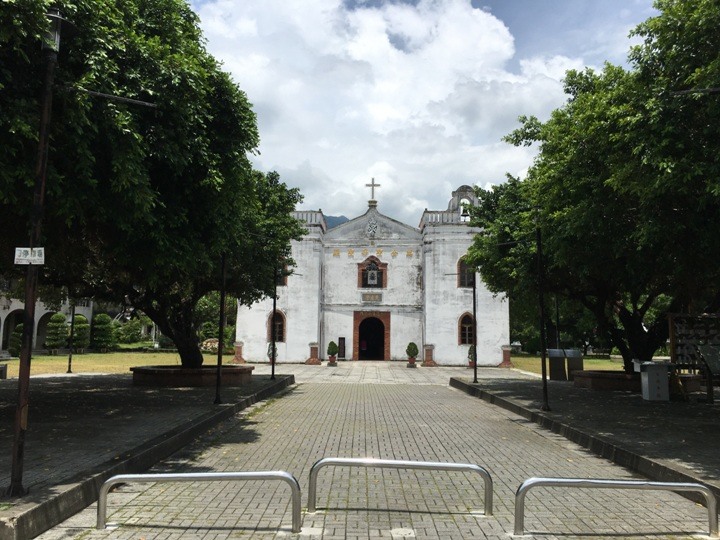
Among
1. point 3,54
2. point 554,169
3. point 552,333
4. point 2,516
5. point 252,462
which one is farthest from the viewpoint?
point 552,333

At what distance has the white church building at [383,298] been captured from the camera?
3756 centimetres

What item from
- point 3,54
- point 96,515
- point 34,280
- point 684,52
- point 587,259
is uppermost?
point 684,52

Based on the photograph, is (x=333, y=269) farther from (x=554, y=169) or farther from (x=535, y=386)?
(x=554, y=169)

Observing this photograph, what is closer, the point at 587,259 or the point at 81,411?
the point at 81,411

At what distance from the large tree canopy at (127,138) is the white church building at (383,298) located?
2559 centimetres

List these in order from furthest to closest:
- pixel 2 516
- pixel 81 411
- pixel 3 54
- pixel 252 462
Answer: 1. pixel 81 411
2. pixel 252 462
3. pixel 3 54
4. pixel 2 516

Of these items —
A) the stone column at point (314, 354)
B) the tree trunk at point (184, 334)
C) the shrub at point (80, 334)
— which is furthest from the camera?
the shrub at point (80, 334)

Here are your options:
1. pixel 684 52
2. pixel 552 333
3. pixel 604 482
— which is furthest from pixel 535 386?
pixel 552 333

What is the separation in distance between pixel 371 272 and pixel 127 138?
31.7 m

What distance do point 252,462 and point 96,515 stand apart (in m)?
2.63

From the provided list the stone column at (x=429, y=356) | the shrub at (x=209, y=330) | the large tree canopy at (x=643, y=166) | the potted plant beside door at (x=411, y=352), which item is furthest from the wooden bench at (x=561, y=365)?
the shrub at (x=209, y=330)

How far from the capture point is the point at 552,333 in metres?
55.0

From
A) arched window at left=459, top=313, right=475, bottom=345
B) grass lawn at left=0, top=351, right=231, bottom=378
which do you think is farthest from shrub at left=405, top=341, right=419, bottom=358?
grass lawn at left=0, top=351, right=231, bottom=378

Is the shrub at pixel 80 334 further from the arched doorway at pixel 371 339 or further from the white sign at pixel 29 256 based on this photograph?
the white sign at pixel 29 256
